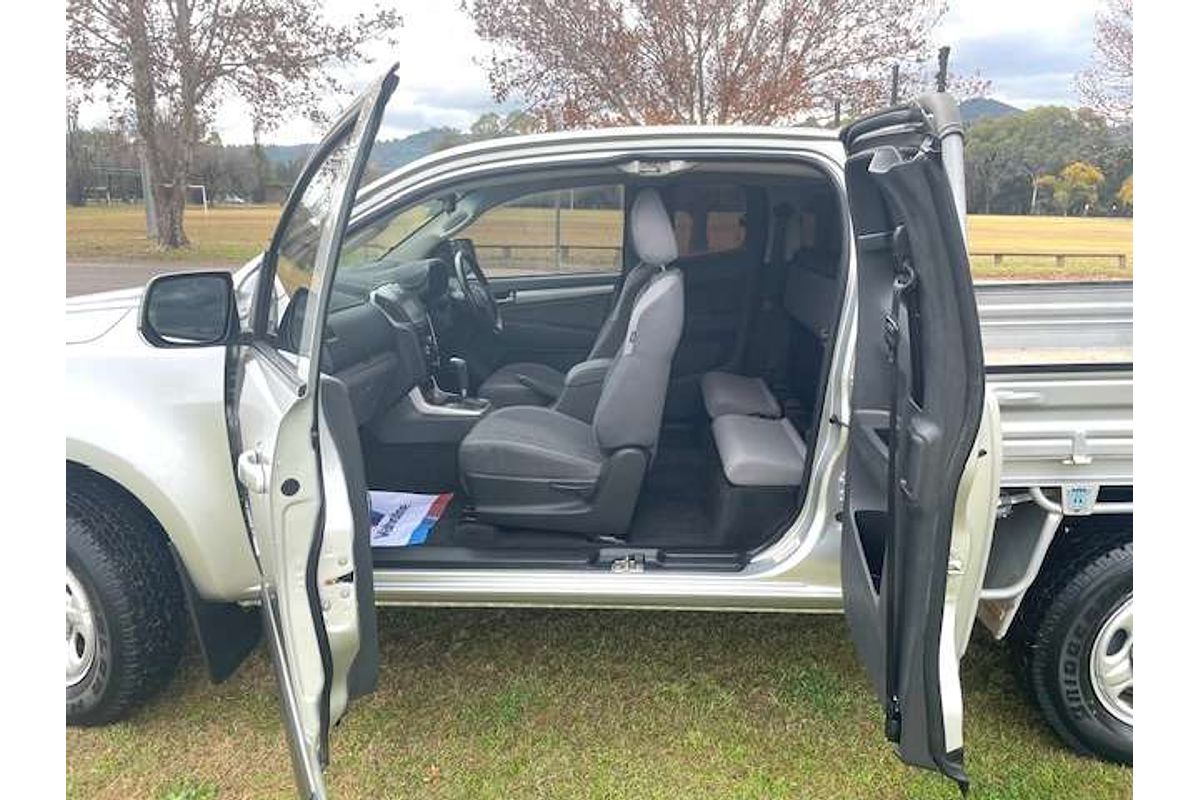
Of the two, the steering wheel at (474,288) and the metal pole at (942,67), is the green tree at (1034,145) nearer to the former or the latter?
the metal pole at (942,67)

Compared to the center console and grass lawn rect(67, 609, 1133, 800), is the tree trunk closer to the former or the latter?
the center console

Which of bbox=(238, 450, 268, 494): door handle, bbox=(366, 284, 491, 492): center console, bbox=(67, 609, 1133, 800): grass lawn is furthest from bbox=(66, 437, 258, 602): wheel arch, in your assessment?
bbox=(366, 284, 491, 492): center console

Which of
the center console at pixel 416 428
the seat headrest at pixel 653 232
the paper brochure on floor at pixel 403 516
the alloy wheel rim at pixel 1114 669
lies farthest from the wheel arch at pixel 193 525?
the alloy wheel rim at pixel 1114 669

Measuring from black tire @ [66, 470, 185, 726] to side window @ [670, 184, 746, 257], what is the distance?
7.33 ft

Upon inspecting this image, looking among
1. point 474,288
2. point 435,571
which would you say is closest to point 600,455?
point 435,571

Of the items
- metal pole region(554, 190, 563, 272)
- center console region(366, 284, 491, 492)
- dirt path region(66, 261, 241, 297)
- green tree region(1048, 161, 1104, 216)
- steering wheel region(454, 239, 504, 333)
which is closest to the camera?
center console region(366, 284, 491, 492)

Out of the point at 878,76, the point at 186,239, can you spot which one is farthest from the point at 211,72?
the point at 878,76

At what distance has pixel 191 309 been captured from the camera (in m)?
2.03

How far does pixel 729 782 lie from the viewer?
2188 millimetres

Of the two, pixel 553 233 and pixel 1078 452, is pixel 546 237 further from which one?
pixel 1078 452

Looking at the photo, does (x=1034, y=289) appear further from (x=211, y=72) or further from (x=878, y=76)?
(x=211, y=72)

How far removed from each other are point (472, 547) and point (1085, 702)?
170cm

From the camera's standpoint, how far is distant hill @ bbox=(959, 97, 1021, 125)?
876 centimetres

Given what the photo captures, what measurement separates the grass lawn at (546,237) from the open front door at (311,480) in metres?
0.45
